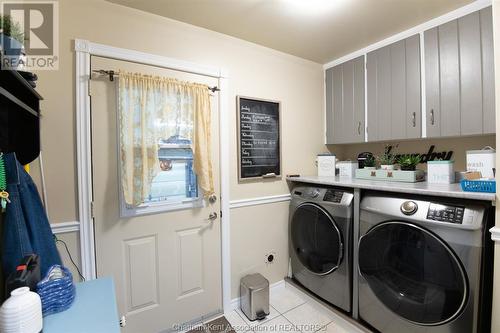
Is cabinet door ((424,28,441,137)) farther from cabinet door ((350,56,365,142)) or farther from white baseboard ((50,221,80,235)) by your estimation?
white baseboard ((50,221,80,235))

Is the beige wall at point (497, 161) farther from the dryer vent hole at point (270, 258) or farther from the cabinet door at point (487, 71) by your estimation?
the dryer vent hole at point (270, 258)

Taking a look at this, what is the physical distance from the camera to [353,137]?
2.34 m

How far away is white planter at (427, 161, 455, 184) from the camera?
5.60 ft

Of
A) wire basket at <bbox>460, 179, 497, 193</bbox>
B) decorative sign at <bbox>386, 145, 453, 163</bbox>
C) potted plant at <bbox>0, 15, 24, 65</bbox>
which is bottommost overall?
wire basket at <bbox>460, 179, 497, 193</bbox>

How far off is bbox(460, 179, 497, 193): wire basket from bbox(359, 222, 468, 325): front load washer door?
12.9 inches

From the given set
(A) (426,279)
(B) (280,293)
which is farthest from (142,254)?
(A) (426,279)

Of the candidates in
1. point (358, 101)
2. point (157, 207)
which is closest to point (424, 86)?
point (358, 101)

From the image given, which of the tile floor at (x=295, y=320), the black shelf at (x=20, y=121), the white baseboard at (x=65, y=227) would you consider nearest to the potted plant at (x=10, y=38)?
A: the black shelf at (x=20, y=121)

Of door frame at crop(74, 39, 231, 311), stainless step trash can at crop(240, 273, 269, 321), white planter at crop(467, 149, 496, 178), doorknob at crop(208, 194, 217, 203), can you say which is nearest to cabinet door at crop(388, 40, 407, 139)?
white planter at crop(467, 149, 496, 178)

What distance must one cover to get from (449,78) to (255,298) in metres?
2.24

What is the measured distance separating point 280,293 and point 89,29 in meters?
2.64

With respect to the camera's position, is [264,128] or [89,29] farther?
[264,128]

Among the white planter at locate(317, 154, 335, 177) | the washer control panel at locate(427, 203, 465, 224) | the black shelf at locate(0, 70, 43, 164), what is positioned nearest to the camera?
the black shelf at locate(0, 70, 43, 164)

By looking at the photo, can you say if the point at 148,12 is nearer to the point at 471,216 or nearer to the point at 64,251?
the point at 64,251
